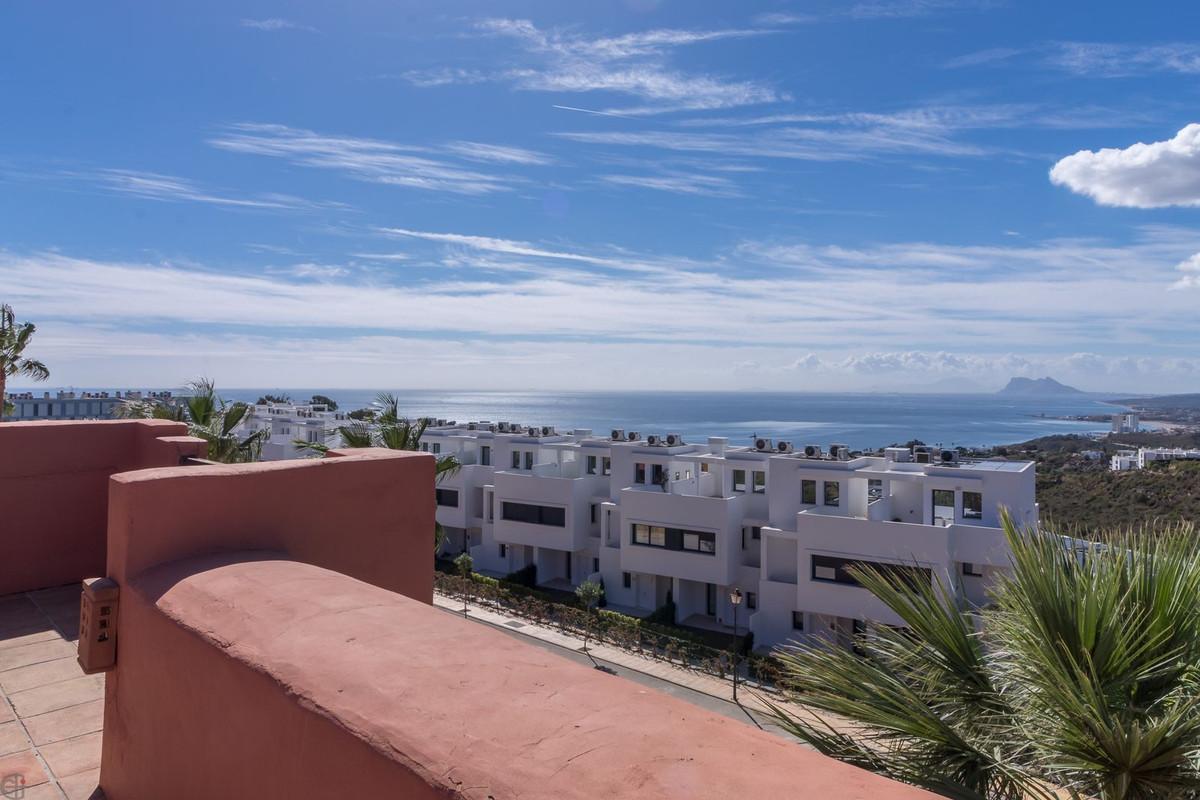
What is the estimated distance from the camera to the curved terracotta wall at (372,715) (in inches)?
74.8

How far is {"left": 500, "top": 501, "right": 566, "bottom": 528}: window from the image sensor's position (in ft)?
116

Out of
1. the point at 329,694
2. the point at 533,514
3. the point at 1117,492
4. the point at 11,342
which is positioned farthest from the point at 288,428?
the point at 329,694

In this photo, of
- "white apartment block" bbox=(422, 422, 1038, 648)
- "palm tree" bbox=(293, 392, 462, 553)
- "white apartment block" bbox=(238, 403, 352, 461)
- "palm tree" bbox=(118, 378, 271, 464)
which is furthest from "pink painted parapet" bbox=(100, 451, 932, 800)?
"white apartment block" bbox=(238, 403, 352, 461)

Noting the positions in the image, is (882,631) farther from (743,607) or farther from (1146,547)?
(743,607)

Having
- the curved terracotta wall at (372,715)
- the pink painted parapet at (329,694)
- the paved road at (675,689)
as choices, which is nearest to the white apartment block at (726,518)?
the paved road at (675,689)

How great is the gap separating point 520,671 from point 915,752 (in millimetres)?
1985

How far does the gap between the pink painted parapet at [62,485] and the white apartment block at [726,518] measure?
58.3 ft

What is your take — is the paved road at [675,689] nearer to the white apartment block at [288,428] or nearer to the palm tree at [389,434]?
the palm tree at [389,434]

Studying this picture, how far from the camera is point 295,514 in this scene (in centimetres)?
464

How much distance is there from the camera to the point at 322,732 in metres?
2.38

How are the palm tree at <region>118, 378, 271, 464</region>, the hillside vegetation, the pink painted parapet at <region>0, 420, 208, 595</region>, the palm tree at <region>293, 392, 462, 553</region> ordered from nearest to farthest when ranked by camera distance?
1. the pink painted parapet at <region>0, 420, 208, 595</region>
2. the palm tree at <region>118, 378, 271, 464</region>
3. the palm tree at <region>293, 392, 462, 553</region>
4. the hillside vegetation

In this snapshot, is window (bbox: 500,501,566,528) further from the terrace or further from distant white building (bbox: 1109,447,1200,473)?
distant white building (bbox: 1109,447,1200,473)

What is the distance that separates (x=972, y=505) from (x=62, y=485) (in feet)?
87.6

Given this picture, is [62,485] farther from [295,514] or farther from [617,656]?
[617,656]
